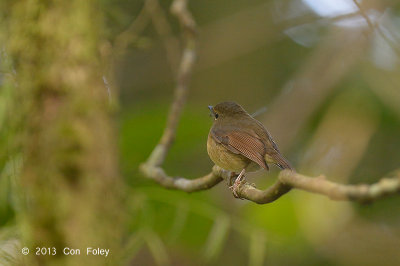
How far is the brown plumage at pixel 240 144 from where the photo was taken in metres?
3.09

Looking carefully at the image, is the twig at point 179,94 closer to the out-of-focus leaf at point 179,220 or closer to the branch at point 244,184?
the branch at point 244,184

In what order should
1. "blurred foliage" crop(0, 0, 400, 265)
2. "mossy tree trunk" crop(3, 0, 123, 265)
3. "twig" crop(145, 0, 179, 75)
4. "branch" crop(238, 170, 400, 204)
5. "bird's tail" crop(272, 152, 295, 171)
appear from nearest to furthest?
"branch" crop(238, 170, 400, 204) < "mossy tree trunk" crop(3, 0, 123, 265) < "bird's tail" crop(272, 152, 295, 171) < "blurred foliage" crop(0, 0, 400, 265) < "twig" crop(145, 0, 179, 75)

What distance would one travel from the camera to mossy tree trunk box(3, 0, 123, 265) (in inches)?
95.4

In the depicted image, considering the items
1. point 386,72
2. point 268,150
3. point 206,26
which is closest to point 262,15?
point 206,26

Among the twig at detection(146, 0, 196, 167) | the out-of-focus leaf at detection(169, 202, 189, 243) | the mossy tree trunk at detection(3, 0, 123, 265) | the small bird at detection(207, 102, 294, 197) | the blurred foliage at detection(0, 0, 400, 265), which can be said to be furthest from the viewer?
the blurred foliage at detection(0, 0, 400, 265)

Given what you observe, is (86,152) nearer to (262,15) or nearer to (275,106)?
(275,106)

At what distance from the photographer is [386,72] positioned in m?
6.45

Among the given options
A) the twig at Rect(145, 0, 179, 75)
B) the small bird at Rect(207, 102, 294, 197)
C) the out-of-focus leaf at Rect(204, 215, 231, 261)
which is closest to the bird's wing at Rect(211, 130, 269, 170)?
the small bird at Rect(207, 102, 294, 197)

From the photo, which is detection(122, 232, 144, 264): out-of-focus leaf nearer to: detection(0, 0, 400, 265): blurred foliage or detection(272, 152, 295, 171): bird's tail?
detection(0, 0, 400, 265): blurred foliage

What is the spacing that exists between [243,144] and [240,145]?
2 cm

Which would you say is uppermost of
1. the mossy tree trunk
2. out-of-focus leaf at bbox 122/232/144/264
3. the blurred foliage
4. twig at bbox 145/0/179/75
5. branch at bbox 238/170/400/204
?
branch at bbox 238/170/400/204

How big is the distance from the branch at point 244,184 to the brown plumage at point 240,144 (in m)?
0.24

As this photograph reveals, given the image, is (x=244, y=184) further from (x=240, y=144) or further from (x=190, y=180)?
(x=240, y=144)

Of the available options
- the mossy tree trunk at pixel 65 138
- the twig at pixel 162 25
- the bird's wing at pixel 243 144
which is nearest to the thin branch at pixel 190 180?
the bird's wing at pixel 243 144
